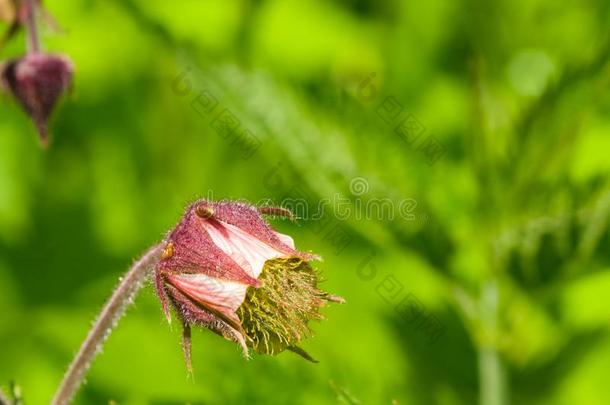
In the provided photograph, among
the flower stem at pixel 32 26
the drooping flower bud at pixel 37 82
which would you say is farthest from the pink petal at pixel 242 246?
the flower stem at pixel 32 26

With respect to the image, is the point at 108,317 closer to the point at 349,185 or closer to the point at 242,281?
the point at 242,281

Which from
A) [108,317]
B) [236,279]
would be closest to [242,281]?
[236,279]

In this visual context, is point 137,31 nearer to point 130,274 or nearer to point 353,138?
point 353,138

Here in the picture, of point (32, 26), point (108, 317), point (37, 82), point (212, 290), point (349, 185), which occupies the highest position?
point (349, 185)

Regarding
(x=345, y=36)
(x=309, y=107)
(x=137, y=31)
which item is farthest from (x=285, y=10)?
(x=309, y=107)

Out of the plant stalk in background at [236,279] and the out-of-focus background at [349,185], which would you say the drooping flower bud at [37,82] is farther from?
the plant stalk in background at [236,279]

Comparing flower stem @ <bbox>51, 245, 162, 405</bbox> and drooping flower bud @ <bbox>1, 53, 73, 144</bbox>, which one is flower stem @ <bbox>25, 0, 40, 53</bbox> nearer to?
drooping flower bud @ <bbox>1, 53, 73, 144</bbox>

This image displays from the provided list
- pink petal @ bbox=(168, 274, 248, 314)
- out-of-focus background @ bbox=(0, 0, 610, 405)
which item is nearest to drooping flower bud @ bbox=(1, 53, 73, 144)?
out-of-focus background @ bbox=(0, 0, 610, 405)
